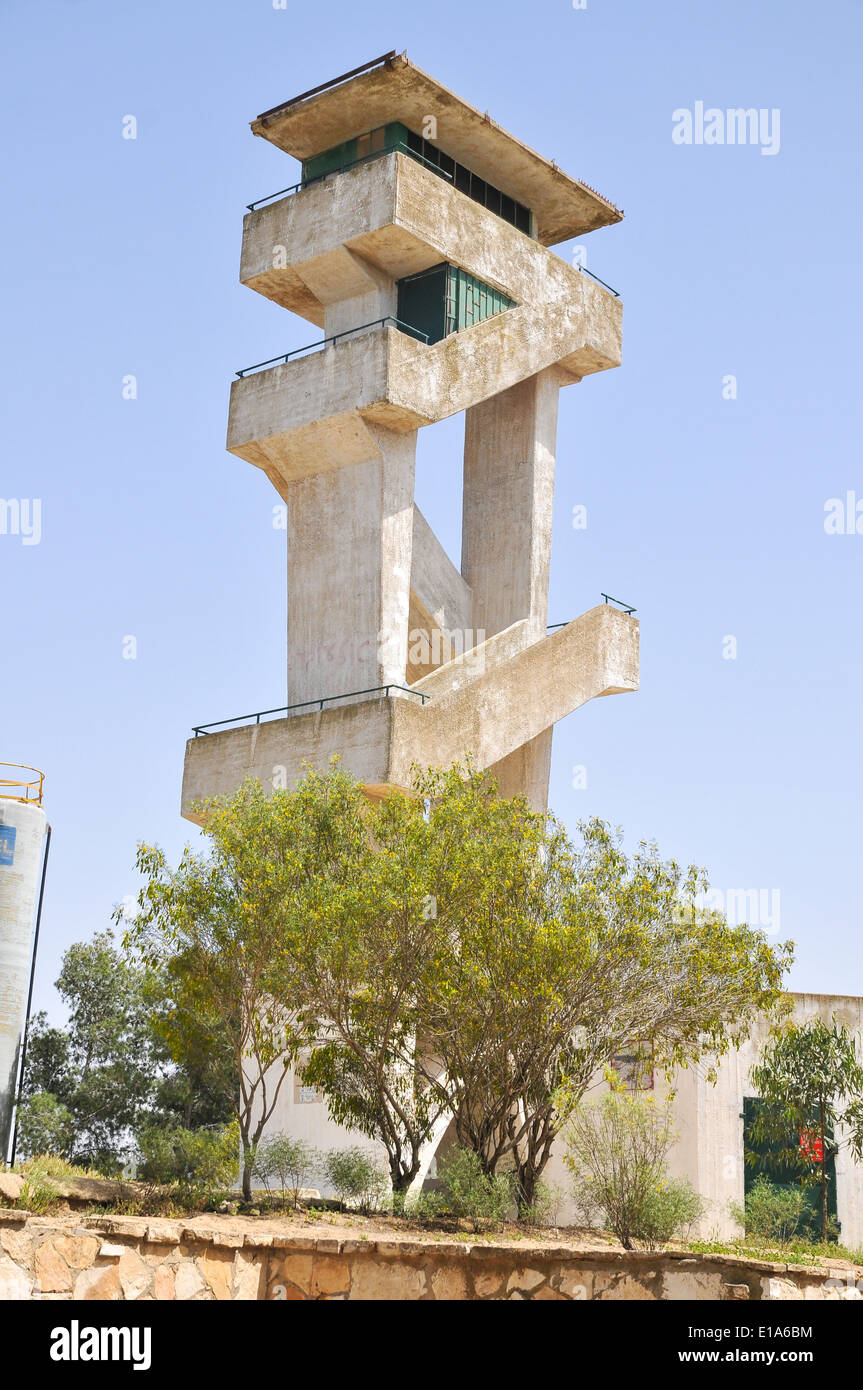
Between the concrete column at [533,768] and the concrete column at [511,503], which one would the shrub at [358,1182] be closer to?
the concrete column at [533,768]

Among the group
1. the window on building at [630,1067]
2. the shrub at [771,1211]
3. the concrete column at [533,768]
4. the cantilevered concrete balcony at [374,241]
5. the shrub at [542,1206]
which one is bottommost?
the shrub at [771,1211]

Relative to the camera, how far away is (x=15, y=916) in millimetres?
25969

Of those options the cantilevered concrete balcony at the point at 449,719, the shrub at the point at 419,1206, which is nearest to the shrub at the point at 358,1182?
the shrub at the point at 419,1206

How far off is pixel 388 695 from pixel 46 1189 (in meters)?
13.8

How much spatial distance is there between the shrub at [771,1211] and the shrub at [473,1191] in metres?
7.11

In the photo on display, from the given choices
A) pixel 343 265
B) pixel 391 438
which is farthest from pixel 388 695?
pixel 343 265

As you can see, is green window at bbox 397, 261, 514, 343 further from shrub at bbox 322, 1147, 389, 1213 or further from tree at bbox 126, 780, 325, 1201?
shrub at bbox 322, 1147, 389, 1213

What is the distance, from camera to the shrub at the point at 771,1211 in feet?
89.5

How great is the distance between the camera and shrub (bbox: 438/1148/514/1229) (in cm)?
2120

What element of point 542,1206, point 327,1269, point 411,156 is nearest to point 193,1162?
point 542,1206

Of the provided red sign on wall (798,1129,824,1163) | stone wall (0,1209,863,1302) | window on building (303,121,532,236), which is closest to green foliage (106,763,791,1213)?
stone wall (0,1209,863,1302)

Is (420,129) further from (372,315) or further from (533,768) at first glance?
(533,768)
